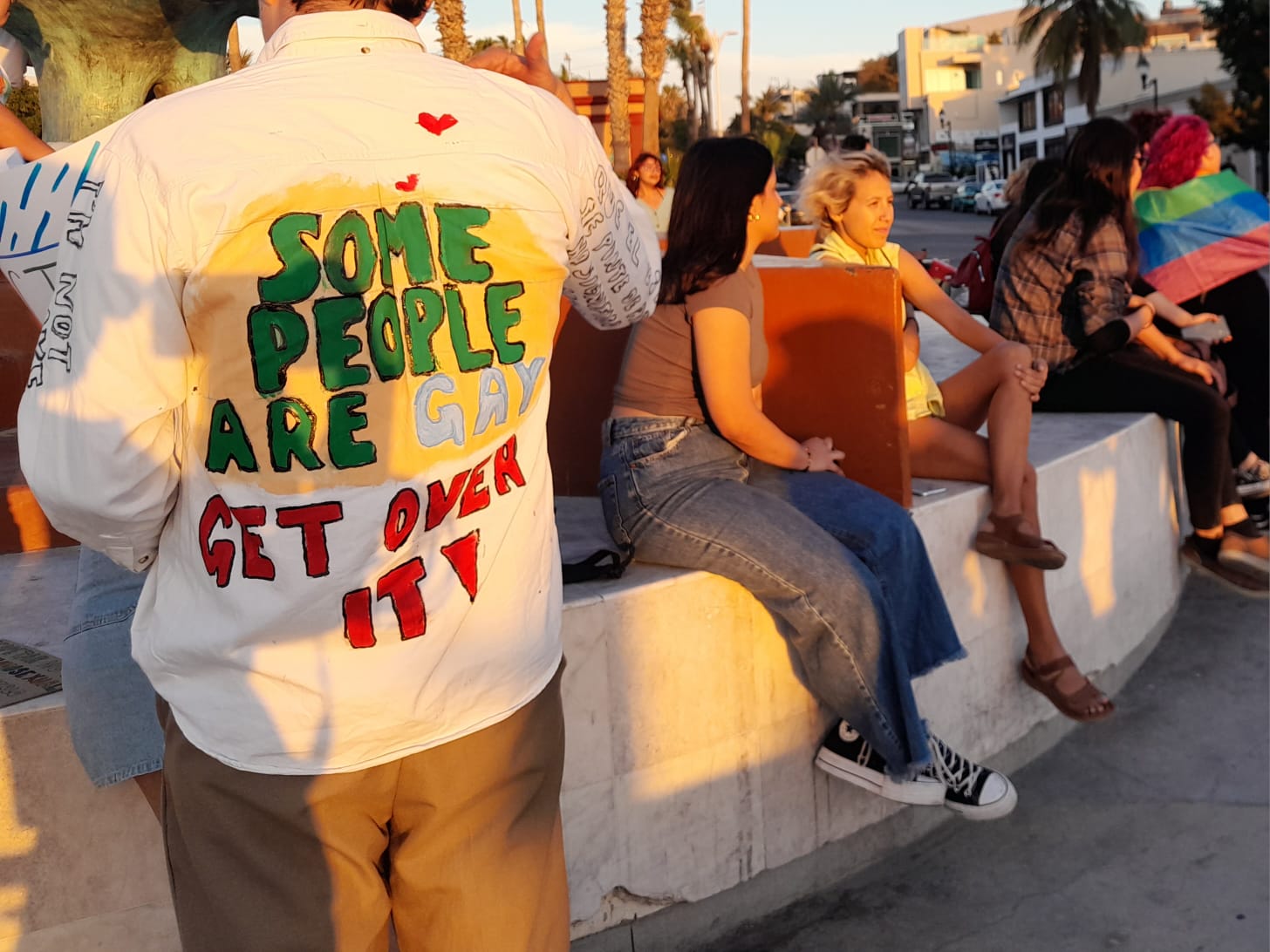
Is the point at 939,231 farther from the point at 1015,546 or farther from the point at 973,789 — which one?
the point at 973,789

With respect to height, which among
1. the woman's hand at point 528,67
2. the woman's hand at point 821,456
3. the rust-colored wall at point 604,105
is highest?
the rust-colored wall at point 604,105

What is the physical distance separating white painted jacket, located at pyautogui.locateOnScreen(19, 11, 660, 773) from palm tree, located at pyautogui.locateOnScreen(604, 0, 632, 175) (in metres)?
20.3

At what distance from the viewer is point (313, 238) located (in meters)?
1.61

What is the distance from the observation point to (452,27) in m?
22.8

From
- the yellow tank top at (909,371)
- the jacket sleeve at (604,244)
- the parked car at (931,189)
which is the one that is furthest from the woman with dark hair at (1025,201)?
the parked car at (931,189)

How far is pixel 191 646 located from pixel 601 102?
18092 mm

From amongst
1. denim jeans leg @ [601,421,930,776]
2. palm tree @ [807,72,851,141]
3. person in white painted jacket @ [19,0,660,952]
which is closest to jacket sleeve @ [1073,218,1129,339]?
denim jeans leg @ [601,421,930,776]

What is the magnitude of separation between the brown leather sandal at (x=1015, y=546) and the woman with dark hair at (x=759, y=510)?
53 centimetres

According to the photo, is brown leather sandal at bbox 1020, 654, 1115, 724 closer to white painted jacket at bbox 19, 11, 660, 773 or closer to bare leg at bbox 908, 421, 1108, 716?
bare leg at bbox 908, 421, 1108, 716

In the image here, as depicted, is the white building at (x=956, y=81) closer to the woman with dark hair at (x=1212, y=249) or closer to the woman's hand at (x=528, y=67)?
the woman with dark hair at (x=1212, y=249)

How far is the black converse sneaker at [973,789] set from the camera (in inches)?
126

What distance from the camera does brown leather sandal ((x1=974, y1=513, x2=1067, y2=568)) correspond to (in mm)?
3793

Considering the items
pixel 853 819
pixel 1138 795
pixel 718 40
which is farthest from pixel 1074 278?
pixel 718 40

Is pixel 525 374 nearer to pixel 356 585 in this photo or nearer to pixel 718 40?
pixel 356 585
